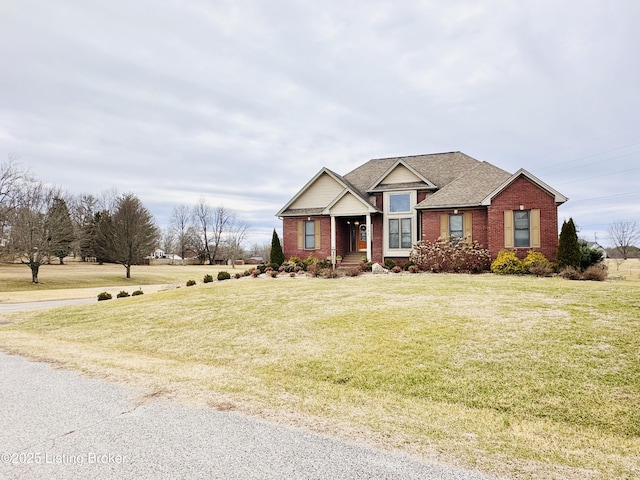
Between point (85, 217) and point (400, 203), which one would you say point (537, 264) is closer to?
point (400, 203)

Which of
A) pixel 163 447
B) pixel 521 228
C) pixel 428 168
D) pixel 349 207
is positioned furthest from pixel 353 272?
pixel 163 447

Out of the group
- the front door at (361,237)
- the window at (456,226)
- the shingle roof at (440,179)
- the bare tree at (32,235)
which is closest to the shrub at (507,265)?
the window at (456,226)

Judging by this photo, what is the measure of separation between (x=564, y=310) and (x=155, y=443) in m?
8.96

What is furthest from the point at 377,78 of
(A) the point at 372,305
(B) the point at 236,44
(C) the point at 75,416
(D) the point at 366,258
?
(C) the point at 75,416

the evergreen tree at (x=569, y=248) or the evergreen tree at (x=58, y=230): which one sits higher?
the evergreen tree at (x=58, y=230)

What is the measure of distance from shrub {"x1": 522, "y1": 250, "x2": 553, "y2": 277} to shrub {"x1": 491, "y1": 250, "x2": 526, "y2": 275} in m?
0.27

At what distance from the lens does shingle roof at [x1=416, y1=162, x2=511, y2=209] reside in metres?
21.7

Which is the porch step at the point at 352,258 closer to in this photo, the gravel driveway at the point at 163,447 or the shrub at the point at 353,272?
the shrub at the point at 353,272

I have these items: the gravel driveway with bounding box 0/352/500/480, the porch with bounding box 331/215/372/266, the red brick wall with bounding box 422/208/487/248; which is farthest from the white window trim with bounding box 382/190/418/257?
the gravel driveway with bounding box 0/352/500/480

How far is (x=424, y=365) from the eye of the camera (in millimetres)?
6555

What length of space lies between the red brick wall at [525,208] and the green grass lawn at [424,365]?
8.47 meters

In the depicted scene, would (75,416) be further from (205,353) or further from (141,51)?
(141,51)

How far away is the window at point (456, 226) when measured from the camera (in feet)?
72.2

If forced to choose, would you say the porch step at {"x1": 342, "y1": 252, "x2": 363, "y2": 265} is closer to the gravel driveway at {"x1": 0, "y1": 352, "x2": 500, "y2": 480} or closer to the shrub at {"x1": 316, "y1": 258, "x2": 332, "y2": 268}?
the shrub at {"x1": 316, "y1": 258, "x2": 332, "y2": 268}
